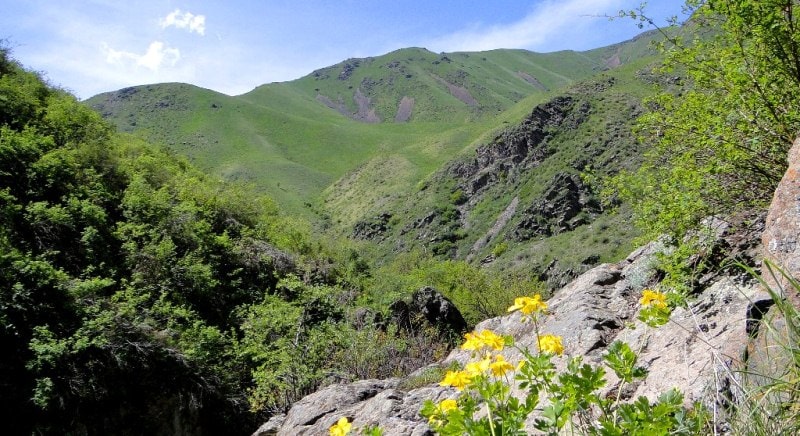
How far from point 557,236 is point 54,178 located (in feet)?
171

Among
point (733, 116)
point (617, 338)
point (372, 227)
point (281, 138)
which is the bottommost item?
point (372, 227)

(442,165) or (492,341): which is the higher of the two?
(442,165)

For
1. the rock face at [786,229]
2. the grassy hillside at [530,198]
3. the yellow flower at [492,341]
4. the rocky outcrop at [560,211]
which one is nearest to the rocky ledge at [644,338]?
the rock face at [786,229]

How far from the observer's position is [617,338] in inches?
201

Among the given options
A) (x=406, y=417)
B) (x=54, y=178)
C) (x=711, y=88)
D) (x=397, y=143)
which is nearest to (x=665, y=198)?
(x=711, y=88)

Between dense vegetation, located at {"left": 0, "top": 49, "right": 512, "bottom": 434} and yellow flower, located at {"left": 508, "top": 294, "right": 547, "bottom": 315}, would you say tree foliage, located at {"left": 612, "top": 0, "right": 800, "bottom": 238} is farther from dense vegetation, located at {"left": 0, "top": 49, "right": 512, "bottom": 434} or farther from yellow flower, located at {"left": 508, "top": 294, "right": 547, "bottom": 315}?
dense vegetation, located at {"left": 0, "top": 49, "right": 512, "bottom": 434}

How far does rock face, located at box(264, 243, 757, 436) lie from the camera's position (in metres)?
3.21

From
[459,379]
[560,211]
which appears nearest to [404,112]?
[560,211]

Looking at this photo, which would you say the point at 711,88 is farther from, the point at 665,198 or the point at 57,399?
the point at 57,399

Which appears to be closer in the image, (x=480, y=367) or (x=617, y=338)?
(x=480, y=367)

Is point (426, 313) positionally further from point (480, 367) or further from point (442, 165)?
point (442, 165)

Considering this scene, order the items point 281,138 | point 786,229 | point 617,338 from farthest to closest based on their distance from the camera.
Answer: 1. point 281,138
2. point 617,338
3. point 786,229

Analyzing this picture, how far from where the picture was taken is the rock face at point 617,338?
3.21 metres

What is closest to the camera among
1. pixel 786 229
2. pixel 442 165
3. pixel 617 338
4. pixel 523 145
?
pixel 786 229
